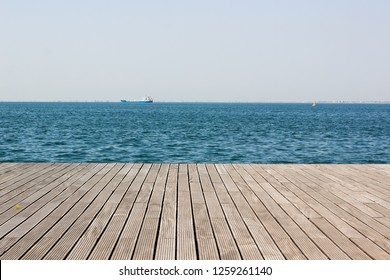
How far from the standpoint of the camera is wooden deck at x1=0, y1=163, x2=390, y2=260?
2627mm

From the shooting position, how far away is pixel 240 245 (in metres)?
2.70

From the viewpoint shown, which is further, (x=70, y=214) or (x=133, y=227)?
(x=70, y=214)

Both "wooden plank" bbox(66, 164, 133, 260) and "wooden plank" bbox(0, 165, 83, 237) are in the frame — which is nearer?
"wooden plank" bbox(66, 164, 133, 260)

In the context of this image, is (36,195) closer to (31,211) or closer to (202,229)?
(31,211)

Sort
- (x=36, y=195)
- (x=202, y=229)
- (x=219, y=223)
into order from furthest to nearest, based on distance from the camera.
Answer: (x=36, y=195), (x=219, y=223), (x=202, y=229)

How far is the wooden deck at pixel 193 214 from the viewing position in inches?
103

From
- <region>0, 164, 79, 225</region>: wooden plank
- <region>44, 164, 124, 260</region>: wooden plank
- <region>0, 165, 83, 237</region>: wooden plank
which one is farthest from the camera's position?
<region>0, 164, 79, 225</region>: wooden plank

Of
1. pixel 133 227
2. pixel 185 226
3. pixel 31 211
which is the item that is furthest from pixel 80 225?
pixel 185 226

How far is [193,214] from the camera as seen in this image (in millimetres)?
3473

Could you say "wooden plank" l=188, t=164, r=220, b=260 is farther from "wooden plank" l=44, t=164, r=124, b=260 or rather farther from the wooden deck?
"wooden plank" l=44, t=164, r=124, b=260

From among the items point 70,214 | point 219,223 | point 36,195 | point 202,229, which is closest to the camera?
point 202,229

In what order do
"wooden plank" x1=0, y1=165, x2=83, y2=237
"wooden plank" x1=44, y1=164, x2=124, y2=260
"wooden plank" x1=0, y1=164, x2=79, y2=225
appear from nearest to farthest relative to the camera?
"wooden plank" x1=44, y1=164, x2=124, y2=260
"wooden plank" x1=0, y1=165, x2=83, y2=237
"wooden plank" x1=0, y1=164, x2=79, y2=225

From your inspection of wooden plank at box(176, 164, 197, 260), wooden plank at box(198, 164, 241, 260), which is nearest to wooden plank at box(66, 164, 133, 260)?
wooden plank at box(176, 164, 197, 260)
